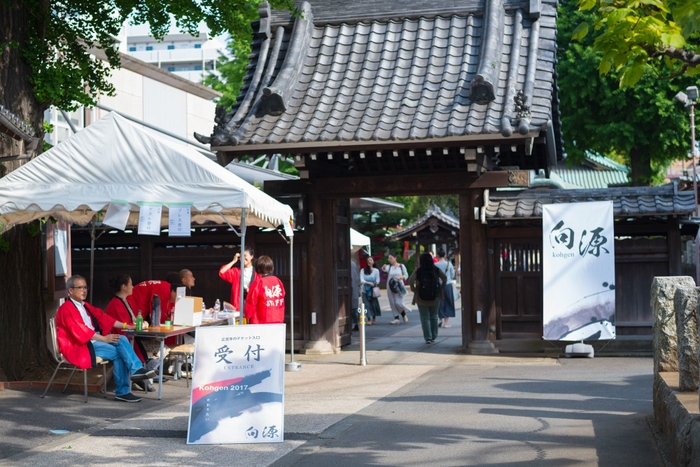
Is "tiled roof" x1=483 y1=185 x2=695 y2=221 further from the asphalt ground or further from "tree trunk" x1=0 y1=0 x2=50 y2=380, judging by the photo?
"tree trunk" x1=0 y1=0 x2=50 y2=380

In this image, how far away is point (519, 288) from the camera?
50.0 ft

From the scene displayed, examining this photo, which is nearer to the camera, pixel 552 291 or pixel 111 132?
pixel 111 132

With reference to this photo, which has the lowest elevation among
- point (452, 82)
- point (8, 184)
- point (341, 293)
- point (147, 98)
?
point (341, 293)

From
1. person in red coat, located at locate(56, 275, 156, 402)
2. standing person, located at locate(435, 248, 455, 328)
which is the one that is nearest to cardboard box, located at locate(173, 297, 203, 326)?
person in red coat, located at locate(56, 275, 156, 402)

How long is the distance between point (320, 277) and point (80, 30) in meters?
5.80

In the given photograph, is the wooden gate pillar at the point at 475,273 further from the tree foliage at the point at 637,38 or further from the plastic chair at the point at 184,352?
the tree foliage at the point at 637,38

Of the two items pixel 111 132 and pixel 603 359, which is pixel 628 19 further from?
pixel 603 359

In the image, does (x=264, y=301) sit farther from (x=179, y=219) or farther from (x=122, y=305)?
(x=179, y=219)

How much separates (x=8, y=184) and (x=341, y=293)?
7.25 meters

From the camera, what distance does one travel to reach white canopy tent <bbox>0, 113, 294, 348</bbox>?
10188mm

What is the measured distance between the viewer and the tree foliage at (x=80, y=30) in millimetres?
11977

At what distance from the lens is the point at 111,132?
1076 centimetres

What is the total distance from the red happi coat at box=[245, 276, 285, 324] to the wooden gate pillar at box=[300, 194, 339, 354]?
11.5 feet

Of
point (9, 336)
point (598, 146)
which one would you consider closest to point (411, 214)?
point (598, 146)
